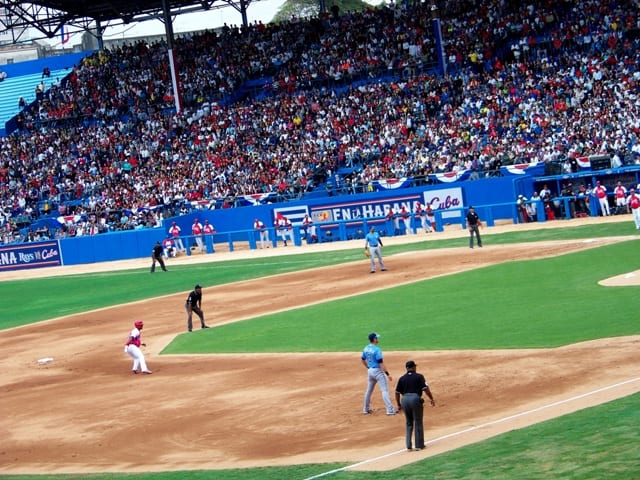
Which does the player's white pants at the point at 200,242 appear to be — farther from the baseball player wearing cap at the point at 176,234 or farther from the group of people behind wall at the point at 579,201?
the group of people behind wall at the point at 579,201

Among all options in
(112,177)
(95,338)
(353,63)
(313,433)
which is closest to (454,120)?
(353,63)

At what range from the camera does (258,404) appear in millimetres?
19766

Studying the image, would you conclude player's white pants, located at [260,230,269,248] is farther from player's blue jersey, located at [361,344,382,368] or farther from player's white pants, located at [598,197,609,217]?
player's blue jersey, located at [361,344,382,368]

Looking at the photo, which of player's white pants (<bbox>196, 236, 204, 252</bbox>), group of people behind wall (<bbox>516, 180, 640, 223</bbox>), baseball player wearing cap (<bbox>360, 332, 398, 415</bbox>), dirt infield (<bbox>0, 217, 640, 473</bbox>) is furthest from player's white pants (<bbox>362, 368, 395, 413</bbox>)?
player's white pants (<bbox>196, 236, 204, 252</bbox>)

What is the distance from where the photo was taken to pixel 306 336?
26.8m

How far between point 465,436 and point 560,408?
1.74 metres

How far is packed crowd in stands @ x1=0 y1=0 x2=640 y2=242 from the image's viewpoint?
51062 millimetres

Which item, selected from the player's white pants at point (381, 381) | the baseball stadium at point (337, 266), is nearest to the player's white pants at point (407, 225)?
the baseball stadium at point (337, 266)

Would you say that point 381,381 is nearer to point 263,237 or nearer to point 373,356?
point 373,356

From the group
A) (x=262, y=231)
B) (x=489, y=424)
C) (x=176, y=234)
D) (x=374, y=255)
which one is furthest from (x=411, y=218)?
(x=489, y=424)

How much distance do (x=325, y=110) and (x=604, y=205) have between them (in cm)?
2115

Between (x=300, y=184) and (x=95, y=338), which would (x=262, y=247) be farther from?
(x=95, y=338)

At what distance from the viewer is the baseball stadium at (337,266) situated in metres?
16.6

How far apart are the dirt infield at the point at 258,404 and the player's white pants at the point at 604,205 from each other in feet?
76.5
